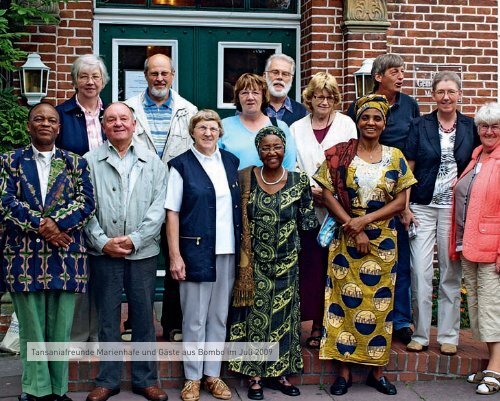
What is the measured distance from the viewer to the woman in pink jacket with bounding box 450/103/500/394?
227 inches

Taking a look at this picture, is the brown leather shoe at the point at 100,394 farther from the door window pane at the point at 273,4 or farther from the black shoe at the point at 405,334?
the door window pane at the point at 273,4

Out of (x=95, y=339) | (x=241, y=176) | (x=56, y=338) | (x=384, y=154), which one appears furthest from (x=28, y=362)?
(x=384, y=154)

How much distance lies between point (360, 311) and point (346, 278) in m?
0.25

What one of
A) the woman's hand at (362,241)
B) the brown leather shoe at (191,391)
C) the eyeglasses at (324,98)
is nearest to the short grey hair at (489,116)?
the eyeglasses at (324,98)

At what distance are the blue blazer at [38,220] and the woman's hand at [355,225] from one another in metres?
1.71

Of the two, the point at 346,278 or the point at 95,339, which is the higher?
the point at 346,278

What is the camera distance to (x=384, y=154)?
575 centimetres

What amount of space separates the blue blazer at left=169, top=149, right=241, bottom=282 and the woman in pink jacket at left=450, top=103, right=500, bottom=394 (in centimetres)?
182

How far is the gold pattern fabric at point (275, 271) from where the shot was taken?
Answer: 18.2 ft

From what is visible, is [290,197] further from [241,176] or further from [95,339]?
[95,339]

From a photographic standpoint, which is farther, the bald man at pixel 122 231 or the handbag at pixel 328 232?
the handbag at pixel 328 232

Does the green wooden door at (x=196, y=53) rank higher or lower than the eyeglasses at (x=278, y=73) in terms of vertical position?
higher

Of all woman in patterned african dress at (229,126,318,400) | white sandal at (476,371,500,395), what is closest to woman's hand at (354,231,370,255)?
woman in patterned african dress at (229,126,318,400)

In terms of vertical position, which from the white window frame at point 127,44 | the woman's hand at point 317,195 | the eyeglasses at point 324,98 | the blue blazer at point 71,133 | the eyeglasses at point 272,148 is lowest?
the woman's hand at point 317,195
